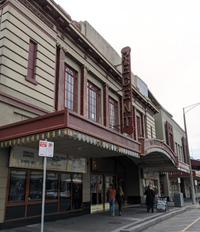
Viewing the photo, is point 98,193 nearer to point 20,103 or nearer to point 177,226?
point 177,226

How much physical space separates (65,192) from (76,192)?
1.04 m

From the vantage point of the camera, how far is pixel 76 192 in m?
13.6

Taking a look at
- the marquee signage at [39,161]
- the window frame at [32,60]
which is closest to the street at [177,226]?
the marquee signage at [39,161]

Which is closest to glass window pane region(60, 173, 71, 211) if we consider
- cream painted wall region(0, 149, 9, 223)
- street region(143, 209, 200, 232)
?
cream painted wall region(0, 149, 9, 223)

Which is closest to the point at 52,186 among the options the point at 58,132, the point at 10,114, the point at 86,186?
the point at 86,186

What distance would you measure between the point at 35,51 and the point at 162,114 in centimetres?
2587

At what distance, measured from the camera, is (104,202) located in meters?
16.7

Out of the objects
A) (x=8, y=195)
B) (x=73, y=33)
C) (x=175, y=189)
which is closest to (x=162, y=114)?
(x=175, y=189)

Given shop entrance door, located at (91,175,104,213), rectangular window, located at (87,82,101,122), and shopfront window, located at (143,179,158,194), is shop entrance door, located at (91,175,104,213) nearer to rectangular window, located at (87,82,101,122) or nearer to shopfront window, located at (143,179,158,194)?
rectangular window, located at (87,82,101,122)

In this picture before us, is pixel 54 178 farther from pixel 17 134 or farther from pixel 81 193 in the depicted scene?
pixel 17 134

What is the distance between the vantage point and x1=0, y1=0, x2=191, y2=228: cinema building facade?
9016mm

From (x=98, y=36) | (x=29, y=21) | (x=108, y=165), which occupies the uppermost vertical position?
(x=98, y=36)

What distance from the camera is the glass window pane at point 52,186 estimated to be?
1153 centimetres

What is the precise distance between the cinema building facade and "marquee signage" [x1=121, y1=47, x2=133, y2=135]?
77 mm
